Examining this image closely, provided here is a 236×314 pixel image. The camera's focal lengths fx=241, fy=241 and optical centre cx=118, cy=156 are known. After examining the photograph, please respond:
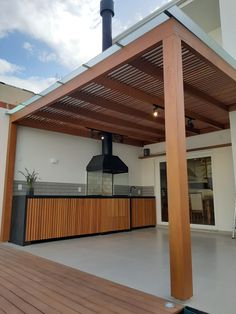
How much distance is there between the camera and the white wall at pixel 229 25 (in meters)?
5.56

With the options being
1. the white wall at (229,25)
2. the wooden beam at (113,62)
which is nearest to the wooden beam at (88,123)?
the wooden beam at (113,62)

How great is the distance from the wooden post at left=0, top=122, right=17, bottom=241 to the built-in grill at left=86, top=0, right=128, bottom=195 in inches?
87.1

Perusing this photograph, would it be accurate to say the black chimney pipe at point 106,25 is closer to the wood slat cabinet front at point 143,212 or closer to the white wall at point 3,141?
the wood slat cabinet front at point 143,212

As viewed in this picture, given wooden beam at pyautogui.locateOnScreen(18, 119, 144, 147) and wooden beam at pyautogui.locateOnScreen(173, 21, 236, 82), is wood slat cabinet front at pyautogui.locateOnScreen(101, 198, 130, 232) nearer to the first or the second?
wooden beam at pyautogui.locateOnScreen(18, 119, 144, 147)

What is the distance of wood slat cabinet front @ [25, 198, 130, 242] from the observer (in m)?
5.07

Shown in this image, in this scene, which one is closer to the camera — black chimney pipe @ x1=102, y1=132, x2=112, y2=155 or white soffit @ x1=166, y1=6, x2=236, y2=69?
white soffit @ x1=166, y1=6, x2=236, y2=69

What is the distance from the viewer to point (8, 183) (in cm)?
544

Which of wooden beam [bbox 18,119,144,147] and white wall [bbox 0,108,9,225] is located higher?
wooden beam [bbox 18,119,144,147]

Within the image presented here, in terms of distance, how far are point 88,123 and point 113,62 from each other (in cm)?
299

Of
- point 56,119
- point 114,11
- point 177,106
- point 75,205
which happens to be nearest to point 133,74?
point 177,106

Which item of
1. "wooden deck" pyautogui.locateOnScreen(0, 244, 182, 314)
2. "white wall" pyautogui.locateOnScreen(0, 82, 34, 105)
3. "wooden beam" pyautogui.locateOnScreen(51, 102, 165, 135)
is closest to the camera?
"wooden deck" pyautogui.locateOnScreen(0, 244, 182, 314)

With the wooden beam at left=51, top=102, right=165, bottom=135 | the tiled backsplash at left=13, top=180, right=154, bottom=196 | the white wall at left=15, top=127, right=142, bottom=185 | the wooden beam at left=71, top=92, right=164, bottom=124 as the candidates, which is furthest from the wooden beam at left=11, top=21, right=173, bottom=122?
the tiled backsplash at left=13, top=180, right=154, bottom=196

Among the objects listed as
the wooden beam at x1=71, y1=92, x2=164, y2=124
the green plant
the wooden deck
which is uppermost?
the wooden beam at x1=71, y1=92, x2=164, y2=124

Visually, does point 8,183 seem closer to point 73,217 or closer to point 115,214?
point 73,217
